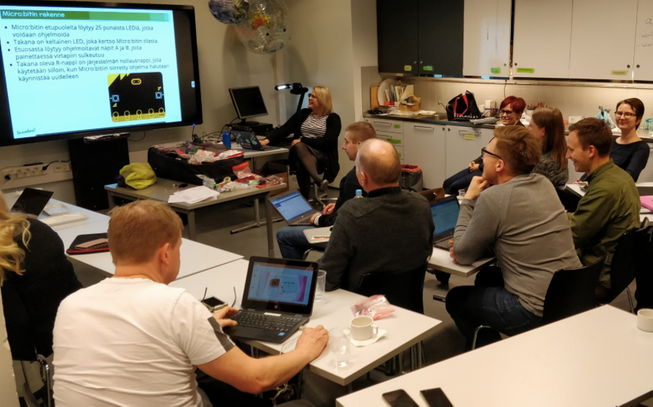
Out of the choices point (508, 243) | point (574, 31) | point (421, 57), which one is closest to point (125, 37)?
point (421, 57)

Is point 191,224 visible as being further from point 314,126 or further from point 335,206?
point 314,126

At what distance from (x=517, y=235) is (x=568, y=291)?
12.1 inches

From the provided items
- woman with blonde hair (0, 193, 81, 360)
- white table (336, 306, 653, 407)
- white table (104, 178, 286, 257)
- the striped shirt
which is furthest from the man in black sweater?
the striped shirt

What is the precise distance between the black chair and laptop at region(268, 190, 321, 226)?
1.78m

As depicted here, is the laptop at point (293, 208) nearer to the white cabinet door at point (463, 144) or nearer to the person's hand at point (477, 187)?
the person's hand at point (477, 187)

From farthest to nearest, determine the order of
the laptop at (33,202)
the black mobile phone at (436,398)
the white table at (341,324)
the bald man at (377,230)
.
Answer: the laptop at (33,202)
the bald man at (377,230)
the white table at (341,324)
the black mobile phone at (436,398)

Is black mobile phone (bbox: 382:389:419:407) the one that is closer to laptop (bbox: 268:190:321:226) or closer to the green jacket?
the green jacket

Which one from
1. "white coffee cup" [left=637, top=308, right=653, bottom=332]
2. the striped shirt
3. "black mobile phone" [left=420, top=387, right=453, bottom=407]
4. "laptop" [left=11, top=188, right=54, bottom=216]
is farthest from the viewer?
the striped shirt

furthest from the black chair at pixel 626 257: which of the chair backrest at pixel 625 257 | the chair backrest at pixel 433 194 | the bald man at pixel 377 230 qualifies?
the chair backrest at pixel 433 194

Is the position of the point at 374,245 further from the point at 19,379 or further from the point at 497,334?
the point at 19,379

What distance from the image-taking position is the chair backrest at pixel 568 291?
2.45 metres

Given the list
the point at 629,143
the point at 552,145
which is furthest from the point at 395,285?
the point at 629,143

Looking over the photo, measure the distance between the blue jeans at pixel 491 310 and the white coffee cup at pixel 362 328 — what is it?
2.73 ft

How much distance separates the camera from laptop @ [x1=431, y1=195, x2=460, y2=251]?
122 inches
